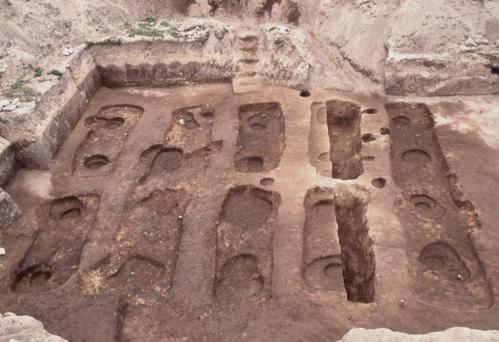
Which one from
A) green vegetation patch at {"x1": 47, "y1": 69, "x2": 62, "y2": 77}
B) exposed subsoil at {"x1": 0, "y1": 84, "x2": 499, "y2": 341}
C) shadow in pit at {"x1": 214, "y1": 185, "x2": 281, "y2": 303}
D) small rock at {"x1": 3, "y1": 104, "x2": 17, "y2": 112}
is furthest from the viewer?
green vegetation patch at {"x1": 47, "y1": 69, "x2": 62, "y2": 77}

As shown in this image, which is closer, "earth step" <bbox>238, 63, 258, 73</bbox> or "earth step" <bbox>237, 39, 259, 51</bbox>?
"earth step" <bbox>238, 63, 258, 73</bbox>

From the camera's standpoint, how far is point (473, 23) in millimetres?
7930

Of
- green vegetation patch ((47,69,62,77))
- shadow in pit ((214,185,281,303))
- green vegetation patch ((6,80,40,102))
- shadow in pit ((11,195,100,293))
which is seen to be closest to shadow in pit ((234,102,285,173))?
shadow in pit ((214,185,281,303))

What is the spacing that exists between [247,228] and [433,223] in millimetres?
2267

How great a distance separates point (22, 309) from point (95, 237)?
1.14 metres

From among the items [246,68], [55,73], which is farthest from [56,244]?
[246,68]

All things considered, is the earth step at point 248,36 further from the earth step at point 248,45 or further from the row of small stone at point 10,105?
the row of small stone at point 10,105

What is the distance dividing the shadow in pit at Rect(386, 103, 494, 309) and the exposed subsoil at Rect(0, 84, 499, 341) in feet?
0.06

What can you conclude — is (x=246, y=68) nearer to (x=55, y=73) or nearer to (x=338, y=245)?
(x=55, y=73)

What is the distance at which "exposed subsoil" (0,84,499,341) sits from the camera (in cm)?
489

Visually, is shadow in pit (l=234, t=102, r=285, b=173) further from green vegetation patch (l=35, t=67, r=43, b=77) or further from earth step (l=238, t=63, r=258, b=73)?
green vegetation patch (l=35, t=67, r=43, b=77)

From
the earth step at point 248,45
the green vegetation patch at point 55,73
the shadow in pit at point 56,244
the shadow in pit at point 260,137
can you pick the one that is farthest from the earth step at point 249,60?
the shadow in pit at point 56,244

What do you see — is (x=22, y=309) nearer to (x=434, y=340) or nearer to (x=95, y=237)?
(x=95, y=237)

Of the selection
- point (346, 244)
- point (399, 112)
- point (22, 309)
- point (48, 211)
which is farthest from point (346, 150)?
point (22, 309)
